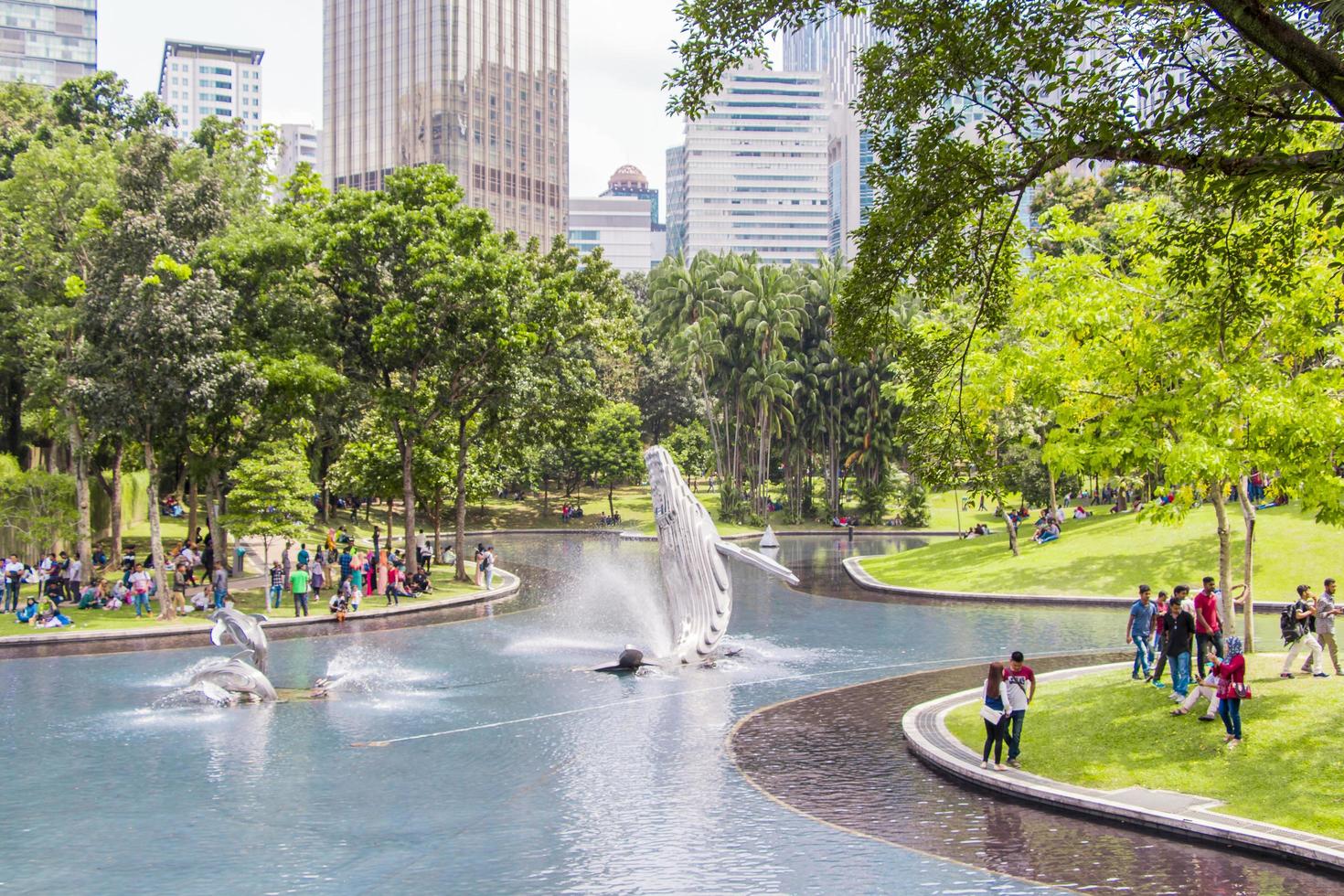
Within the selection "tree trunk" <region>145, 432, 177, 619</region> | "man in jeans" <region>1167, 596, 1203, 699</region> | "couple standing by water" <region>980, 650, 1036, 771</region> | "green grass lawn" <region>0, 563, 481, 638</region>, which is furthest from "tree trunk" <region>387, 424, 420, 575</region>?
"man in jeans" <region>1167, 596, 1203, 699</region>

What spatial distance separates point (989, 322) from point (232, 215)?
28.6 metres

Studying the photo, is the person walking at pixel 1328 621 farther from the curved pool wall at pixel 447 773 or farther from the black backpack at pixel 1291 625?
the curved pool wall at pixel 447 773

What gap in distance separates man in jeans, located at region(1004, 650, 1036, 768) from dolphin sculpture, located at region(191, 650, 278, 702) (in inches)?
524

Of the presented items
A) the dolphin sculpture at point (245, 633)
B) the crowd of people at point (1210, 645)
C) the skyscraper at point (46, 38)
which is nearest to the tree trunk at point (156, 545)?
the dolphin sculpture at point (245, 633)

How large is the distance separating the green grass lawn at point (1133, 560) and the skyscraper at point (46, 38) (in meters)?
190

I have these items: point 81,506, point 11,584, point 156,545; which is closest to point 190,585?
point 81,506

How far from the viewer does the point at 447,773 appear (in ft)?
53.0

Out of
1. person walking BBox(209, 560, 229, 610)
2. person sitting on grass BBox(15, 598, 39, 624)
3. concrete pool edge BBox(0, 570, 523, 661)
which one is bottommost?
concrete pool edge BBox(0, 570, 523, 661)

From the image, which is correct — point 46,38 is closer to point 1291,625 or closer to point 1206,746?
point 1291,625

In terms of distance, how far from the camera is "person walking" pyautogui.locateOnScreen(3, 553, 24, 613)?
1242 inches

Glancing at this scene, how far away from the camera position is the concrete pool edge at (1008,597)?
3266 cm

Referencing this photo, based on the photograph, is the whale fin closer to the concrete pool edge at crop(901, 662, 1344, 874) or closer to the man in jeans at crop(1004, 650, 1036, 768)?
the concrete pool edge at crop(901, 662, 1344, 874)

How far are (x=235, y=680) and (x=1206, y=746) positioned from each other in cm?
1634

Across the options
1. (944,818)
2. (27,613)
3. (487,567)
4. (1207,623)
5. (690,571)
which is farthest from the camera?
(487,567)
